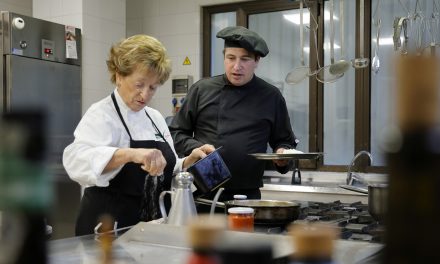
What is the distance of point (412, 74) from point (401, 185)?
0.07 metres

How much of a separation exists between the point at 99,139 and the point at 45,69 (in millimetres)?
2080

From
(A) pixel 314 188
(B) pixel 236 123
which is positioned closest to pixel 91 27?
(B) pixel 236 123

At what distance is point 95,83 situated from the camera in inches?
168

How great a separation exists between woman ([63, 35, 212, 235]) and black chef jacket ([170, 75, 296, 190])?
67cm

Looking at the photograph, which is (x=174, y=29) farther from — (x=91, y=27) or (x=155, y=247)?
(x=155, y=247)

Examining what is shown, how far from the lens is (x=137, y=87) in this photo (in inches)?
77.9

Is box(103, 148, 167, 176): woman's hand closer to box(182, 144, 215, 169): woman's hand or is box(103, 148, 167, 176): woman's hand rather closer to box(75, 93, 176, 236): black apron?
box(75, 93, 176, 236): black apron

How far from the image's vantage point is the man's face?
2.67 m

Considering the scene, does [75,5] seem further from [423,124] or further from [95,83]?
[423,124]

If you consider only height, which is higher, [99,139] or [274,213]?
[99,139]

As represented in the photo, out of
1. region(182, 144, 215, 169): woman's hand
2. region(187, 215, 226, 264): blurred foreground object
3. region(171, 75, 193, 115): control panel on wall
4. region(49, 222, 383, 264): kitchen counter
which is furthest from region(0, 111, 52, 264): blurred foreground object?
region(171, 75, 193, 115): control panel on wall

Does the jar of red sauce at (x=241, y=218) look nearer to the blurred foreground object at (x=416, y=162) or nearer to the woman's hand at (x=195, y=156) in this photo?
the woman's hand at (x=195, y=156)

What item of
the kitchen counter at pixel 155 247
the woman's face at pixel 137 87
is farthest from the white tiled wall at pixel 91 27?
the kitchen counter at pixel 155 247

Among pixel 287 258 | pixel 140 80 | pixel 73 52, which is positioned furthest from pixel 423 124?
pixel 73 52
